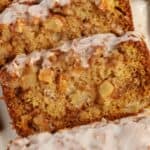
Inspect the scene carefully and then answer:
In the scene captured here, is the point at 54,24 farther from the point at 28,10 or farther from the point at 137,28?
the point at 137,28

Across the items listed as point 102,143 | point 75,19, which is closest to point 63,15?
point 75,19

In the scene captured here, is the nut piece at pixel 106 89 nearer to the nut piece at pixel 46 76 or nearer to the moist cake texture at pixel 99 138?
the moist cake texture at pixel 99 138

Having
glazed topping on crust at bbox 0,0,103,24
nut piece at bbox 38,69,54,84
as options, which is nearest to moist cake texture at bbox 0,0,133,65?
glazed topping on crust at bbox 0,0,103,24

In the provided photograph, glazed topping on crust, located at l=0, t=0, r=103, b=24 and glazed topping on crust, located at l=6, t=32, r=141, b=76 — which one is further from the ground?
glazed topping on crust, located at l=0, t=0, r=103, b=24

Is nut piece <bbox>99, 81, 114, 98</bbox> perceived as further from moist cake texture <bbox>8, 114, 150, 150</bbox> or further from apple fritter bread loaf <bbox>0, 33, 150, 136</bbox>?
moist cake texture <bbox>8, 114, 150, 150</bbox>

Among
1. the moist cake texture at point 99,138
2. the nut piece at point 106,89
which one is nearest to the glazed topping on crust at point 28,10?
the nut piece at point 106,89

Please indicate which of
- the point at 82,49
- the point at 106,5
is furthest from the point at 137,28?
the point at 82,49
